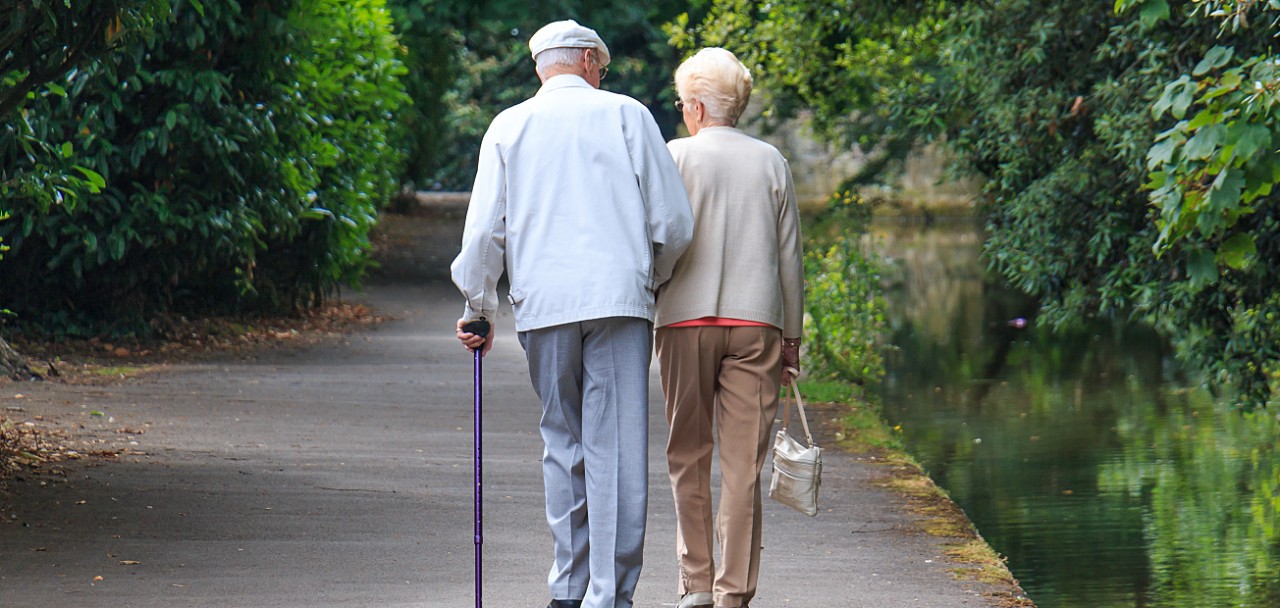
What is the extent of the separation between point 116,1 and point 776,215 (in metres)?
3.05

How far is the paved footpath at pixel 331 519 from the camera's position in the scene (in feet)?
19.1

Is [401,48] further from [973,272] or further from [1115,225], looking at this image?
[1115,225]

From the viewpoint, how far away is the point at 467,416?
35.1 ft

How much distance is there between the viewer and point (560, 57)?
5113 millimetres

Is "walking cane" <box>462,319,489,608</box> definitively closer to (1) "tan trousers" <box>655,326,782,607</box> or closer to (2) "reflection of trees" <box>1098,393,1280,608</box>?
(1) "tan trousers" <box>655,326,782,607</box>

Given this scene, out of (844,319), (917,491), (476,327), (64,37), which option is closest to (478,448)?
(476,327)

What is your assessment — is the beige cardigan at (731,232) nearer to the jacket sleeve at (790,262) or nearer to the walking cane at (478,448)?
the jacket sleeve at (790,262)

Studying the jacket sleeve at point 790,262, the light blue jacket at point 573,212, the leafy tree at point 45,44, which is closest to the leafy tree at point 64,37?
the leafy tree at point 45,44

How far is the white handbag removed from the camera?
5508 mm

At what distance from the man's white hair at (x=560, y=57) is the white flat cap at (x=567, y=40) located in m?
0.01

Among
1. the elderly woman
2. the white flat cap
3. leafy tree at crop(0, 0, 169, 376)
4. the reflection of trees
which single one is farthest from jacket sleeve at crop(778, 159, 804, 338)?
leafy tree at crop(0, 0, 169, 376)

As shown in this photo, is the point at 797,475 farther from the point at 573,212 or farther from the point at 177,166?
the point at 177,166

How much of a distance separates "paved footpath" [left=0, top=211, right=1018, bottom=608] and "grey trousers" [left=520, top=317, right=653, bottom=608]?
0.66m

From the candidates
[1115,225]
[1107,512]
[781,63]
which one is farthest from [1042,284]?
[781,63]
